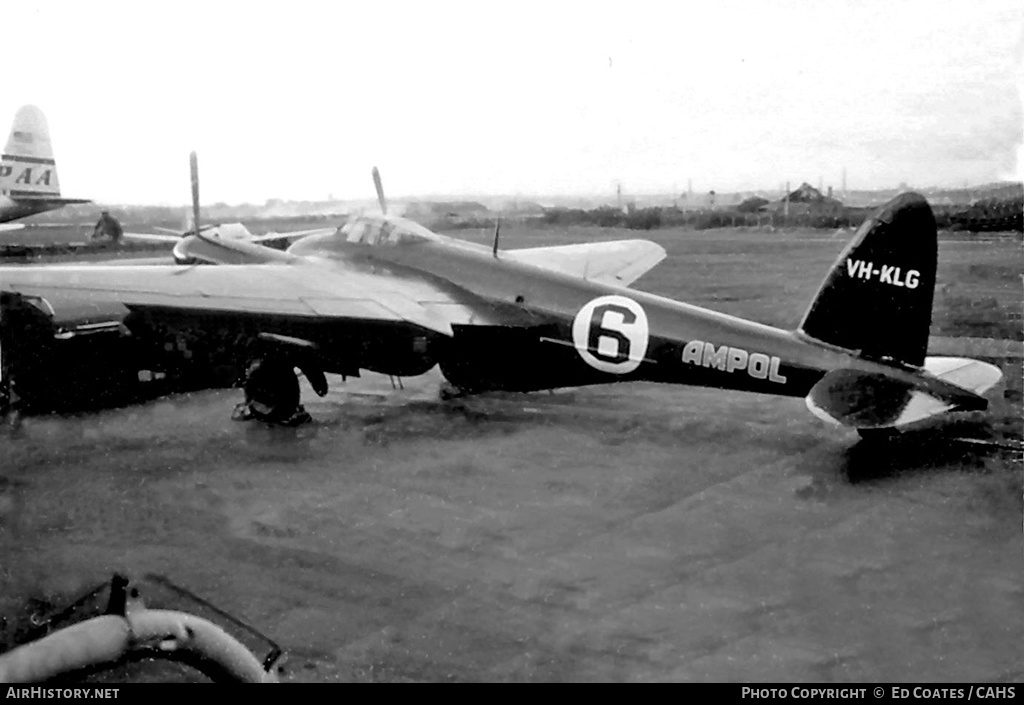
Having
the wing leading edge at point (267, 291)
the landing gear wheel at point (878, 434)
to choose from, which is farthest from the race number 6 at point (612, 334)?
the landing gear wheel at point (878, 434)

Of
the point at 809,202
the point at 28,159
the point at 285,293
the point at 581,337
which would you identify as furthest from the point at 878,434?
the point at 28,159

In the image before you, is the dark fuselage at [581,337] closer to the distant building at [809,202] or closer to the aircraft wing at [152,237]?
the distant building at [809,202]

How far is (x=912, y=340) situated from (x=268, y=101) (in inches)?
93.0

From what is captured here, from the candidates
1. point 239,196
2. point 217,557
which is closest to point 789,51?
point 239,196

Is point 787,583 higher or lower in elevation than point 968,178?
lower

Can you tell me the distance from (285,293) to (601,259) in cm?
132

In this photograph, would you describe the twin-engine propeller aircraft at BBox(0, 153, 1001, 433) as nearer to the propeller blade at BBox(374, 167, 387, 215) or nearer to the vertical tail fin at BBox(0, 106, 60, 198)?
the propeller blade at BBox(374, 167, 387, 215)

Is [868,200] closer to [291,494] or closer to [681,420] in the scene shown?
[681,420]

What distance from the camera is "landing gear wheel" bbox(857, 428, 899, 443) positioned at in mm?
2908

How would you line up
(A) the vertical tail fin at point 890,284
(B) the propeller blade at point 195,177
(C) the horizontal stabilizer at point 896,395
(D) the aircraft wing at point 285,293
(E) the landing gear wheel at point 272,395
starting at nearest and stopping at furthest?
(C) the horizontal stabilizer at point 896,395, (A) the vertical tail fin at point 890,284, (B) the propeller blade at point 195,177, (D) the aircraft wing at point 285,293, (E) the landing gear wheel at point 272,395

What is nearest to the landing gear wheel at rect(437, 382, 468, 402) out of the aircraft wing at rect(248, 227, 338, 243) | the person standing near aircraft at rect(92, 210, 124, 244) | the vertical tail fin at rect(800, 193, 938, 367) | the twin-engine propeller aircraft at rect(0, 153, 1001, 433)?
the twin-engine propeller aircraft at rect(0, 153, 1001, 433)

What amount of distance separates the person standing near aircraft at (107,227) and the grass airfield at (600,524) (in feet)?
2.17

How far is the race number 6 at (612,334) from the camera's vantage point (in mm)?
3295

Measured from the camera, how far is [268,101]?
2988 millimetres
